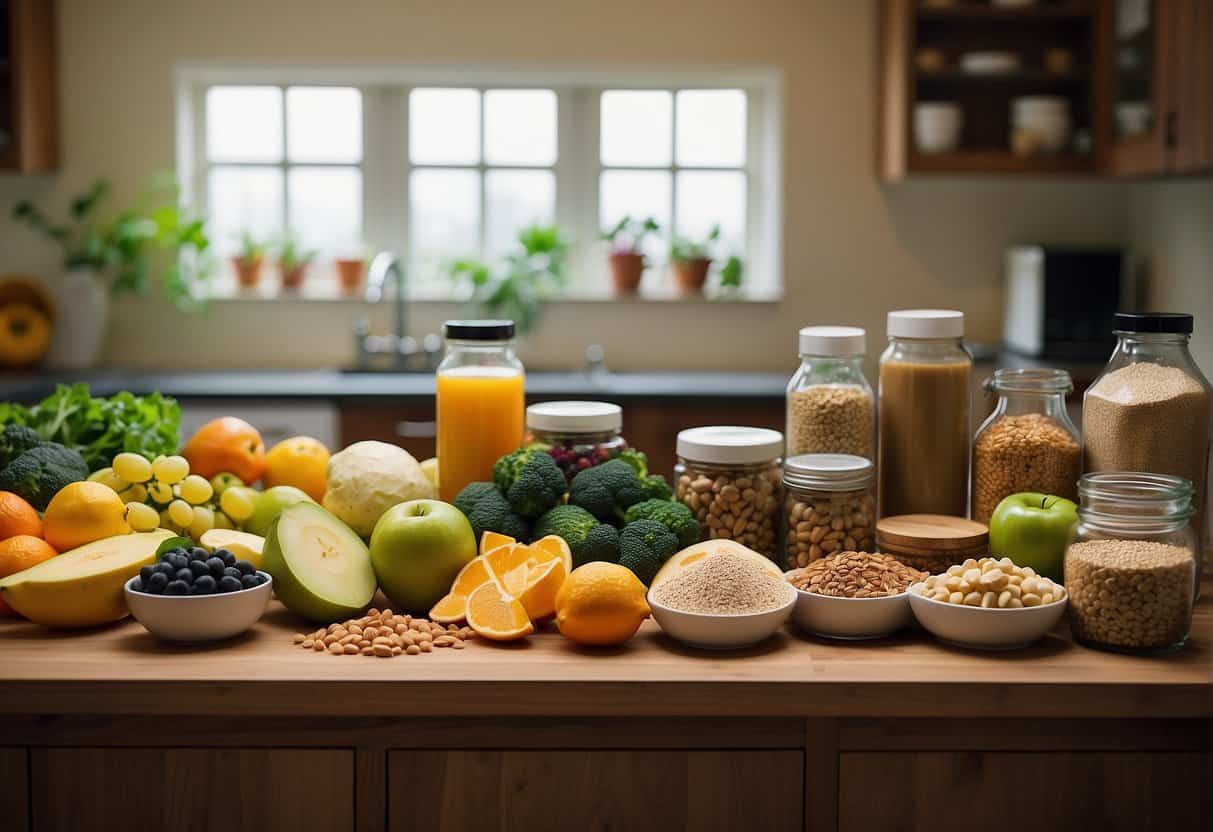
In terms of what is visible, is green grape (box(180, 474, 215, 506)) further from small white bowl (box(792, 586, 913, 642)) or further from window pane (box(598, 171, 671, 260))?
window pane (box(598, 171, 671, 260))

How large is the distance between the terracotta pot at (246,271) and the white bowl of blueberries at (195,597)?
126 inches

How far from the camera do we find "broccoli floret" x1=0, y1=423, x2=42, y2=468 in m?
1.87

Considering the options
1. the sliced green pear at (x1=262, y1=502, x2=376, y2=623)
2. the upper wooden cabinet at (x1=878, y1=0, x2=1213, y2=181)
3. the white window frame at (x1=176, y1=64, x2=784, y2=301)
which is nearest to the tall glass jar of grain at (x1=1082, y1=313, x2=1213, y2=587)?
the sliced green pear at (x1=262, y1=502, x2=376, y2=623)

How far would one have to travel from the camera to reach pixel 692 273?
15.0 feet

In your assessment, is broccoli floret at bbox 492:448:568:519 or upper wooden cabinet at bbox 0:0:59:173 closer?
broccoli floret at bbox 492:448:568:519

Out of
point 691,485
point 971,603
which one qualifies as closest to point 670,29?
point 691,485

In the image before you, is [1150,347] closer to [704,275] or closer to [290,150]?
[704,275]

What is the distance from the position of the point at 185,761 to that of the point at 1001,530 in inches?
40.1

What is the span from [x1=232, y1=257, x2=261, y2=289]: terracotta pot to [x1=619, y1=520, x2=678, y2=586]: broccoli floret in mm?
3237

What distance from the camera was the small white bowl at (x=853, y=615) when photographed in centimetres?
154

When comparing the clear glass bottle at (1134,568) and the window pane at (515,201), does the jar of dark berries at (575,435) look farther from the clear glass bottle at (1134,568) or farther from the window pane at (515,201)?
the window pane at (515,201)

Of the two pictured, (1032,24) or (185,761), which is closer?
(185,761)

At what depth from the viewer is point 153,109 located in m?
4.47

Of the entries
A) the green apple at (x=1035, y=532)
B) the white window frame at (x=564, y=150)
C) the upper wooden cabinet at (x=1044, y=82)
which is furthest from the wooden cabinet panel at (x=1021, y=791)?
the white window frame at (x=564, y=150)
